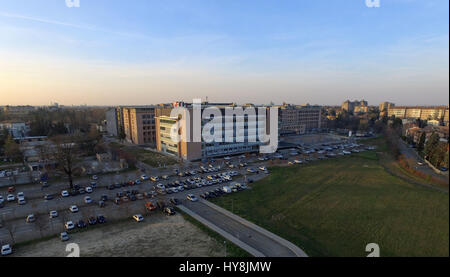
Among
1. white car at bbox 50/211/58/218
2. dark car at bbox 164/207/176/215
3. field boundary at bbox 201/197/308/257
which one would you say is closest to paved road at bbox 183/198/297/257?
field boundary at bbox 201/197/308/257

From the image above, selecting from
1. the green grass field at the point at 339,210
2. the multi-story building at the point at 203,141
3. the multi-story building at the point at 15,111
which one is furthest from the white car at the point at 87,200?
the multi-story building at the point at 15,111

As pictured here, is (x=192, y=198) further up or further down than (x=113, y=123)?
further down

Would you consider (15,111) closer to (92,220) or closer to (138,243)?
(92,220)

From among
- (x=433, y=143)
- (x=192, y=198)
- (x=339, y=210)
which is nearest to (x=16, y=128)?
(x=192, y=198)

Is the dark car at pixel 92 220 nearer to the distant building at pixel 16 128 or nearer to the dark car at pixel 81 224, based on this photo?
the dark car at pixel 81 224

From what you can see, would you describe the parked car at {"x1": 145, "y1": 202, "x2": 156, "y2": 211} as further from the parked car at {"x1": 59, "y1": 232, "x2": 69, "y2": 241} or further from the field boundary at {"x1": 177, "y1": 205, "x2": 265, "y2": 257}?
the parked car at {"x1": 59, "y1": 232, "x2": 69, "y2": 241}
